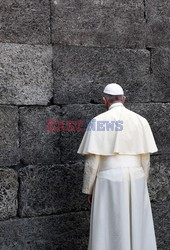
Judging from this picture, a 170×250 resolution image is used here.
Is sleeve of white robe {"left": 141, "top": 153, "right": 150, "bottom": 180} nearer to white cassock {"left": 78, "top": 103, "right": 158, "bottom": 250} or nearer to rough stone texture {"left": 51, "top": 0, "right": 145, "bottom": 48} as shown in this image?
white cassock {"left": 78, "top": 103, "right": 158, "bottom": 250}

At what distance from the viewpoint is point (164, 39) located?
19.4ft

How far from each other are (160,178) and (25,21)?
7.98 feet

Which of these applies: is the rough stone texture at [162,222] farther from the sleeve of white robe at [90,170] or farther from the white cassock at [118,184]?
the sleeve of white robe at [90,170]

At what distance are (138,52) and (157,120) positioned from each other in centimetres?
84

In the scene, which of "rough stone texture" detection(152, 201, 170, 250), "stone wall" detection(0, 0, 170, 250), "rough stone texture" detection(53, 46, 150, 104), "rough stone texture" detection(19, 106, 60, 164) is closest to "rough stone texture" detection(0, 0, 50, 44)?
"stone wall" detection(0, 0, 170, 250)

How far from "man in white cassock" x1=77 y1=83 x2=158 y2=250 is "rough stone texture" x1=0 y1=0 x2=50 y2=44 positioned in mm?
1118

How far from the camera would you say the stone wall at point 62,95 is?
16.6 ft

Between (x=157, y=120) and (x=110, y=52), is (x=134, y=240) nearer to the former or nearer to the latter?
(x=157, y=120)

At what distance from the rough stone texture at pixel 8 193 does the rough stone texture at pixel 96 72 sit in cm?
96

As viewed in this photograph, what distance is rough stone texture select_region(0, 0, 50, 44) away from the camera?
16.6 ft

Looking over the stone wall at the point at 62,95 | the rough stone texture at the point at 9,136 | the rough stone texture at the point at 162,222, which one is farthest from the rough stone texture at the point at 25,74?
the rough stone texture at the point at 162,222

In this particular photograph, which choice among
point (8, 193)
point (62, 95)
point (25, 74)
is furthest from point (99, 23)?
point (8, 193)

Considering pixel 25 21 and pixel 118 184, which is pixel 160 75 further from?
pixel 118 184

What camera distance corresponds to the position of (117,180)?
4.48 meters
